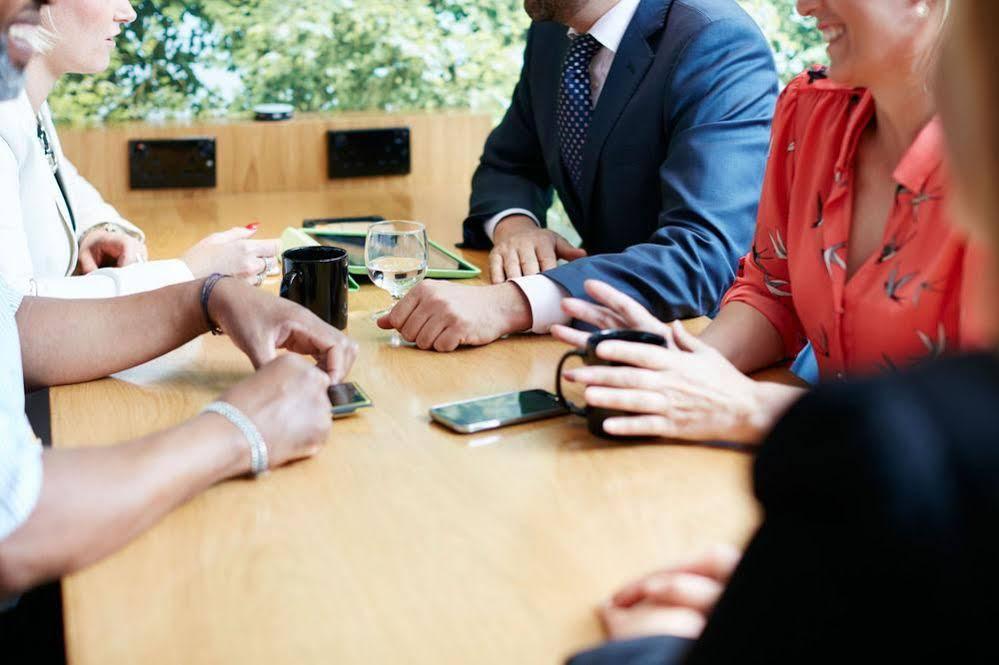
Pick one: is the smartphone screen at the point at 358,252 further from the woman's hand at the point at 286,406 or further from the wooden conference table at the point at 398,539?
the woman's hand at the point at 286,406

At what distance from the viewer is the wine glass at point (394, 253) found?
164cm

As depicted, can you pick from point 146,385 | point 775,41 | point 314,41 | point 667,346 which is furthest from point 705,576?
point 775,41

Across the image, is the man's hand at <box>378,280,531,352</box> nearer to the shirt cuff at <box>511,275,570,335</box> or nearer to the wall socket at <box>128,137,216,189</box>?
the shirt cuff at <box>511,275,570,335</box>

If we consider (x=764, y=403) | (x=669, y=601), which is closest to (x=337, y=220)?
(x=764, y=403)

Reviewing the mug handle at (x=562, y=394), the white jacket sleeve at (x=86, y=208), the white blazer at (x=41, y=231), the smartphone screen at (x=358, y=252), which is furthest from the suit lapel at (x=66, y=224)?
the mug handle at (x=562, y=394)

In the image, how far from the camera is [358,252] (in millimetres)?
1956

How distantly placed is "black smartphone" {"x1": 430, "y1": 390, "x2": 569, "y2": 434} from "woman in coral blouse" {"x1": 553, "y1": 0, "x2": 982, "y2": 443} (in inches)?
2.9

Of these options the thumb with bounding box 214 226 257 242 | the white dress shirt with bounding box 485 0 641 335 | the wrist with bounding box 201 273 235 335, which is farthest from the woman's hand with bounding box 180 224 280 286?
the white dress shirt with bounding box 485 0 641 335

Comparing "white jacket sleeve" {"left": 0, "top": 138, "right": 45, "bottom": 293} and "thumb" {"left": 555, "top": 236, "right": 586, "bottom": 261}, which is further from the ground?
"white jacket sleeve" {"left": 0, "top": 138, "right": 45, "bottom": 293}

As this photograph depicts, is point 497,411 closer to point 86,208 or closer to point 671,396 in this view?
point 671,396

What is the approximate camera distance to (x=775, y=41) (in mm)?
3281

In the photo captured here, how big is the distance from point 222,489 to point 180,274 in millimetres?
738

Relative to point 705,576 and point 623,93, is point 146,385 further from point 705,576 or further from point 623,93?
point 623,93

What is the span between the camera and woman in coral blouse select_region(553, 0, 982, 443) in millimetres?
1221
